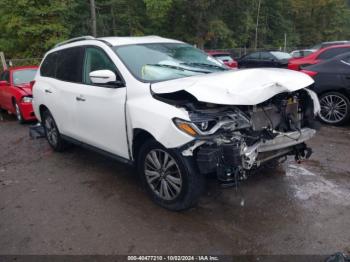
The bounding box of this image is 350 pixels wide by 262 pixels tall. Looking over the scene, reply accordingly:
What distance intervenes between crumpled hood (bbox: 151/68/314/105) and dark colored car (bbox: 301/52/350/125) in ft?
11.2

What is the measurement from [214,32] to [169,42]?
97.4 feet

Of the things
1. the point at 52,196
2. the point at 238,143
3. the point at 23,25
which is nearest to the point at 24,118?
the point at 52,196

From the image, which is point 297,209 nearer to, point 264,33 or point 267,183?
point 267,183

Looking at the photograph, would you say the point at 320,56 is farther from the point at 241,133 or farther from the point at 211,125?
the point at 211,125

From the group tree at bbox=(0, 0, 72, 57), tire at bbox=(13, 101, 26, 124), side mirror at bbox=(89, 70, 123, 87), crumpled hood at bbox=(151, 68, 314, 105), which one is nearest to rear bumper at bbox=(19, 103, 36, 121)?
tire at bbox=(13, 101, 26, 124)

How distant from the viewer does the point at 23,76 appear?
10062 millimetres

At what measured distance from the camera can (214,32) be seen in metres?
33.6

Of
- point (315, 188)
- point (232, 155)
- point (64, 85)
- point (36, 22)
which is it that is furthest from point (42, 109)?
point (36, 22)

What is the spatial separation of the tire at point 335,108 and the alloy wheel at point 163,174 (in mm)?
4645

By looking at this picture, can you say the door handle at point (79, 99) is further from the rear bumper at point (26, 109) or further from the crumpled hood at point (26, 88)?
the crumpled hood at point (26, 88)

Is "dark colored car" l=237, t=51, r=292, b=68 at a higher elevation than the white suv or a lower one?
lower

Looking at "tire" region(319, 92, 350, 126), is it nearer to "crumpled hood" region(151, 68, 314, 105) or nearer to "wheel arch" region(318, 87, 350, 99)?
"wheel arch" region(318, 87, 350, 99)

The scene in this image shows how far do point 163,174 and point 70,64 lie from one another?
261 centimetres

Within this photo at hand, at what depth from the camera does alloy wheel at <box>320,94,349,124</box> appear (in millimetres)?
7168
